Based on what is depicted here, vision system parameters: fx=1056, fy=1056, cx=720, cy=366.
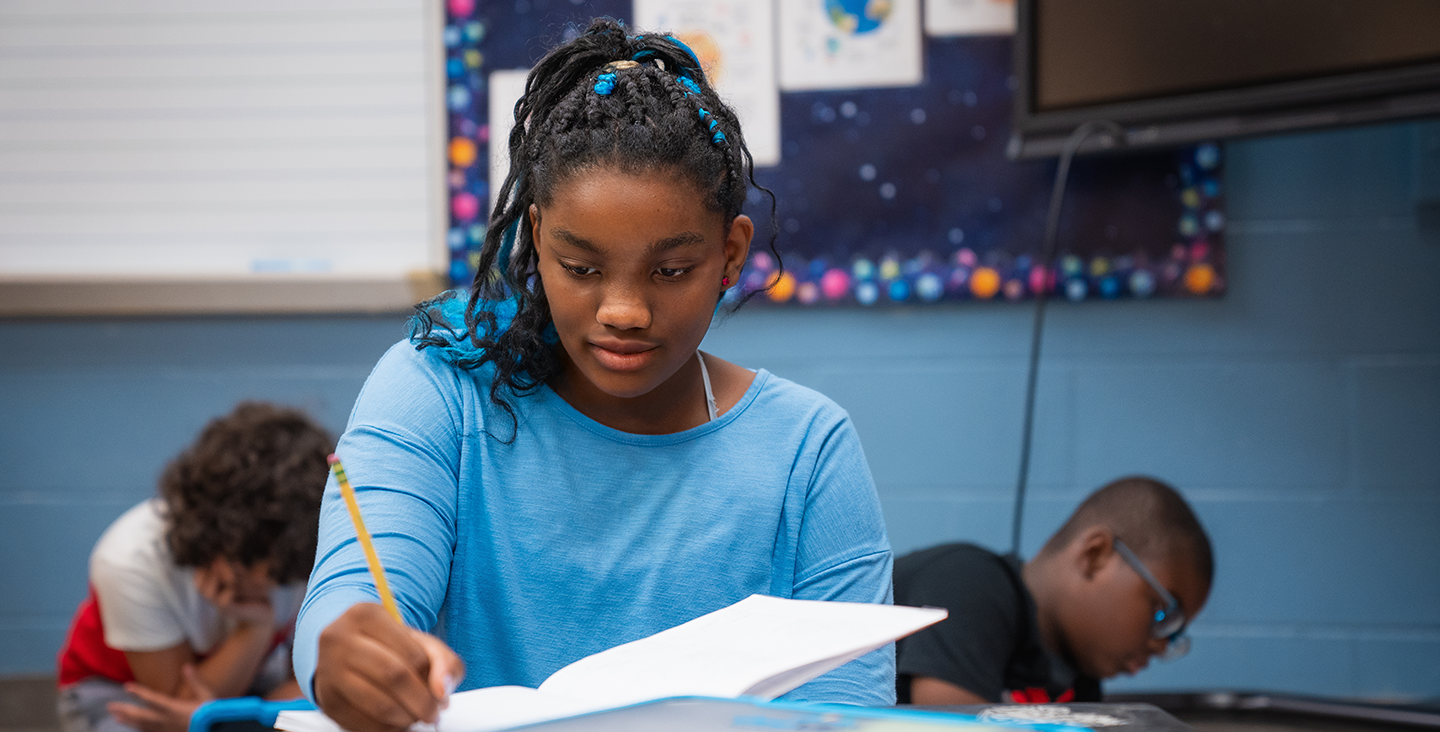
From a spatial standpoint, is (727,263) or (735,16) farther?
(735,16)

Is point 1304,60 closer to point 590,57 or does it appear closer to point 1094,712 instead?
point 590,57

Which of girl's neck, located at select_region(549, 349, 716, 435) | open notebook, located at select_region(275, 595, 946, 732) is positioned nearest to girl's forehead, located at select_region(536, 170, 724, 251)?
girl's neck, located at select_region(549, 349, 716, 435)

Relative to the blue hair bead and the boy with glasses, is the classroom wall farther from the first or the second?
the blue hair bead

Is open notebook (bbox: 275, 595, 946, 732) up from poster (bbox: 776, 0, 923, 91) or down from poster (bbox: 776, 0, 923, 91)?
down

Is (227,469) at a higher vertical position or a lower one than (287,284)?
lower

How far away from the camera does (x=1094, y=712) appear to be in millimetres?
612

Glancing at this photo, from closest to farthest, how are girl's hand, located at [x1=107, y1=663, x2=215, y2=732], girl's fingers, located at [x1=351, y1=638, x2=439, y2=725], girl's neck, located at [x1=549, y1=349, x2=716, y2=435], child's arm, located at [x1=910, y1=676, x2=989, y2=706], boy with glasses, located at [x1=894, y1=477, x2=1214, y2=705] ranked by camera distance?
girl's fingers, located at [x1=351, y1=638, x2=439, y2=725]
girl's neck, located at [x1=549, y1=349, x2=716, y2=435]
child's arm, located at [x1=910, y1=676, x2=989, y2=706]
boy with glasses, located at [x1=894, y1=477, x2=1214, y2=705]
girl's hand, located at [x1=107, y1=663, x2=215, y2=732]

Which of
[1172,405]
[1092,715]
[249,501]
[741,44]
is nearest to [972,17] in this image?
[741,44]

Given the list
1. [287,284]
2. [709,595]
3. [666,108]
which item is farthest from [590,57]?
[287,284]

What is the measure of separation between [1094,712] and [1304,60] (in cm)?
139

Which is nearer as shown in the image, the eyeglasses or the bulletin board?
the eyeglasses

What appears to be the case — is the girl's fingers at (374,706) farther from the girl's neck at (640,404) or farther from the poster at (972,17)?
the poster at (972,17)

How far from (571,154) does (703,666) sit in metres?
0.41

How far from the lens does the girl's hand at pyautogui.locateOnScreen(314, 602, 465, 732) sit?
0.47m
